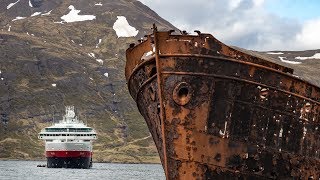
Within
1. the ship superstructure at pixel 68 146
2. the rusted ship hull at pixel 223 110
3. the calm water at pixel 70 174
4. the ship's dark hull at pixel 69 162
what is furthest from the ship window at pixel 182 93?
the ship's dark hull at pixel 69 162

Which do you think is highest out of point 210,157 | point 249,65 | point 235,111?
point 249,65

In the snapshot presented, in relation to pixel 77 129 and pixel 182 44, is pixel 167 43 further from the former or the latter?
pixel 77 129

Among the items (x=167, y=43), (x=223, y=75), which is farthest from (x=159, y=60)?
(x=223, y=75)

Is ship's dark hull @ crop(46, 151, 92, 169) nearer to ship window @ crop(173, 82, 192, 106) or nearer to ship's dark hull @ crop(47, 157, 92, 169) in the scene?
ship's dark hull @ crop(47, 157, 92, 169)

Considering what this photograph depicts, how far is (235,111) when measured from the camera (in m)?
22.3

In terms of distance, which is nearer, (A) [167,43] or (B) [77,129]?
(A) [167,43]

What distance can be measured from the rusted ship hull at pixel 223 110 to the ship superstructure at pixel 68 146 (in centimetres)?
11855

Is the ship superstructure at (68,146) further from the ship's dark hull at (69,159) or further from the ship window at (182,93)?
the ship window at (182,93)

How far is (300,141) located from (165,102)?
16.2 feet

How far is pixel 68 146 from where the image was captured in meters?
139

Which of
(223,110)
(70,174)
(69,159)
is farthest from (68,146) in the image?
(223,110)

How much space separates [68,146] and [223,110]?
391ft

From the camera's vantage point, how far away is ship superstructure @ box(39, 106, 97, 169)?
139625mm

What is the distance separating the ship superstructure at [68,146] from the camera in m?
140
